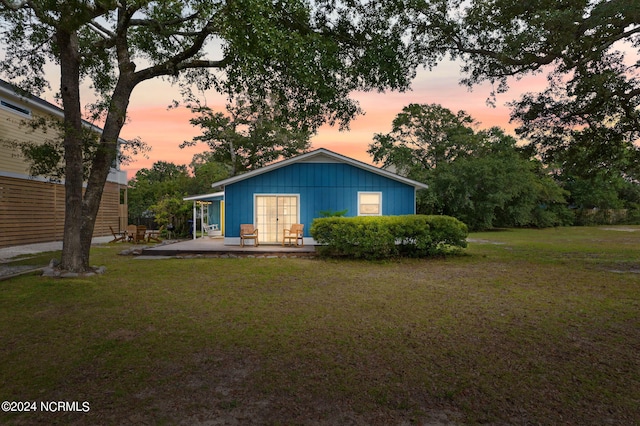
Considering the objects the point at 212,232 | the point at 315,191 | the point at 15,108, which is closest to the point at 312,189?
the point at 315,191

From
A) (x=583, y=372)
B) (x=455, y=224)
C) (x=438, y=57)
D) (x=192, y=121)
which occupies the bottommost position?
(x=583, y=372)

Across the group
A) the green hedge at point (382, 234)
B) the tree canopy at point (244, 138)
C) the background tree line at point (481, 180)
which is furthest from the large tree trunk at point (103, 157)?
the tree canopy at point (244, 138)

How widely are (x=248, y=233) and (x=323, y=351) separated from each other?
35.1ft

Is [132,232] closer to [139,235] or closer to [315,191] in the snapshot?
[139,235]

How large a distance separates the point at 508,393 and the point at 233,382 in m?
2.33

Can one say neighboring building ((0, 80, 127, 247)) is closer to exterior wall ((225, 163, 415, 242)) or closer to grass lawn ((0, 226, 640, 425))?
exterior wall ((225, 163, 415, 242))

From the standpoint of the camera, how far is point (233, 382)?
3301 millimetres

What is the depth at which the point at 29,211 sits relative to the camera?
1532cm

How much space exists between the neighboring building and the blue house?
700cm

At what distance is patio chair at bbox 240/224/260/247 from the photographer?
1381 cm

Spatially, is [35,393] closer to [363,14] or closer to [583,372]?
[583,372]

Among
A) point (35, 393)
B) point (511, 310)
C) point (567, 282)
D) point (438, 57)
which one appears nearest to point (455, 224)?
point (567, 282)

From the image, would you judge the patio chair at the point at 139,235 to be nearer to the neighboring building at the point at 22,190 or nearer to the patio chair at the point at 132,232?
the patio chair at the point at 132,232

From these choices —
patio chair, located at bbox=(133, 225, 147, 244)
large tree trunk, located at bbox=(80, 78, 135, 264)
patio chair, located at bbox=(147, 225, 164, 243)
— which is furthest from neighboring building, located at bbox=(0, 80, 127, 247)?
large tree trunk, located at bbox=(80, 78, 135, 264)
